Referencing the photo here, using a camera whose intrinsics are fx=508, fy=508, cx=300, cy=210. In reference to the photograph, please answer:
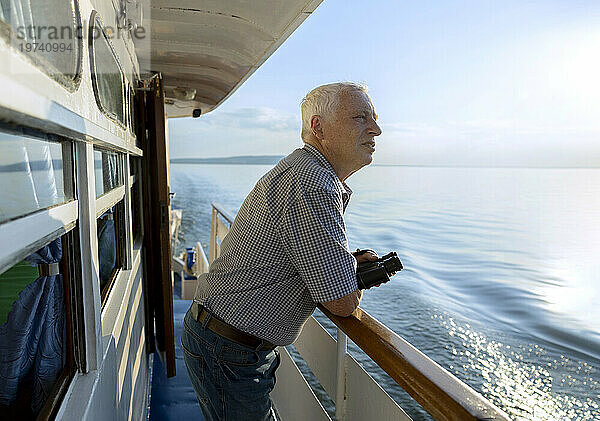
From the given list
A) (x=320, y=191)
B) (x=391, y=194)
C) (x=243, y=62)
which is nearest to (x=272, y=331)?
(x=320, y=191)

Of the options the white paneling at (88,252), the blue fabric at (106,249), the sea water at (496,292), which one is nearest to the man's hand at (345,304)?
the white paneling at (88,252)

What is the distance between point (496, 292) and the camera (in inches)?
718

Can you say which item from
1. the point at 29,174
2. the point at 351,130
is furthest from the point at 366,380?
the point at 29,174

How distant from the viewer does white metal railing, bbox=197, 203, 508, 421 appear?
0.89m

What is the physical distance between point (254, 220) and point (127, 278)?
117 centimetres

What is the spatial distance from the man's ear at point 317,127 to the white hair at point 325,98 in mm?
13

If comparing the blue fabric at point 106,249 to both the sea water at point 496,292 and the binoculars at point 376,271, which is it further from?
the sea water at point 496,292

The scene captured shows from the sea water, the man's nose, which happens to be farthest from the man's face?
the sea water

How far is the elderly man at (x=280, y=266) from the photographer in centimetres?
124

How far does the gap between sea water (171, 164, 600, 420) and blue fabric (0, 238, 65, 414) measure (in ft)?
30.0

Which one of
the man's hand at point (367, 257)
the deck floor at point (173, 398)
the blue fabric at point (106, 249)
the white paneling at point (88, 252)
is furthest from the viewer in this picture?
the deck floor at point (173, 398)

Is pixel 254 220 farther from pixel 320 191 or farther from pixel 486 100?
pixel 486 100

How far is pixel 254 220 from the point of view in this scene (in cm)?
136

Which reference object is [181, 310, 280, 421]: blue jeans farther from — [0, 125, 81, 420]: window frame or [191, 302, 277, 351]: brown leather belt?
[0, 125, 81, 420]: window frame
